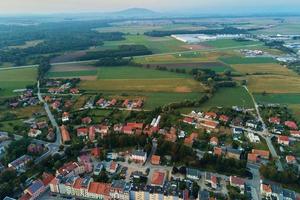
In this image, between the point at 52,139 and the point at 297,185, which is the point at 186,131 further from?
the point at 52,139

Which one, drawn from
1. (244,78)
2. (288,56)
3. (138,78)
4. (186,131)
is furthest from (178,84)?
(288,56)

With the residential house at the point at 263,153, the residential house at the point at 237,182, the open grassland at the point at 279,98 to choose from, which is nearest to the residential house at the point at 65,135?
the residential house at the point at 237,182

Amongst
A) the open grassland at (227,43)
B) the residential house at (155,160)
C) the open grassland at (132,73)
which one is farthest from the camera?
the open grassland at (227,43)

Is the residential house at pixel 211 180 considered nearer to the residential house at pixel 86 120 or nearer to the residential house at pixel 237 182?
the residential house at pixel 237 182

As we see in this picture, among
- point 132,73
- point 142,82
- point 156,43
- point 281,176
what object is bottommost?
point 281,176

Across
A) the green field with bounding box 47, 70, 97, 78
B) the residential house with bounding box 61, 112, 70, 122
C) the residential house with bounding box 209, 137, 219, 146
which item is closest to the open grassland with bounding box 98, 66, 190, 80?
the green field with bounding box 47, 70, 97, 78

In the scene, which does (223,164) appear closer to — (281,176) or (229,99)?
(281,176)

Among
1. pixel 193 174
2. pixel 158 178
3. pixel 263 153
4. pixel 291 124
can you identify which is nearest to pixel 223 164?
pixel 193 174
